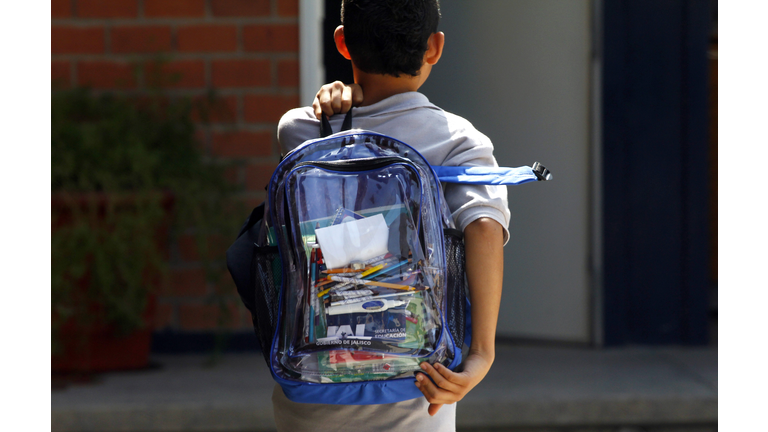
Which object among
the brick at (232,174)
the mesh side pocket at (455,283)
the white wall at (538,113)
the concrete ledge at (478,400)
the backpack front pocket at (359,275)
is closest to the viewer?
the backpack front pocket at (359,275)

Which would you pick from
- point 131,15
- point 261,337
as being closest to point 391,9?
point 261,337

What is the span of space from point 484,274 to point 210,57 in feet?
9.85

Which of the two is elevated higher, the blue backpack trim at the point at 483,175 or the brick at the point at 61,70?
the brick at the point at 61,70

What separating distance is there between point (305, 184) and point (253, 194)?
2774 millimetres

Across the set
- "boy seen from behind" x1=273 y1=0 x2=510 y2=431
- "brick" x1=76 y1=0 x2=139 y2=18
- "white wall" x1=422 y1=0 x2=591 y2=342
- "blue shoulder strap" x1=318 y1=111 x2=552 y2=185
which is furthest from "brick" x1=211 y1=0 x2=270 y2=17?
"blue shoulder strap" x1=318 y1=111 x2=552 y2=185

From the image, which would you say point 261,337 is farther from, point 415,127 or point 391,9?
point 391,9

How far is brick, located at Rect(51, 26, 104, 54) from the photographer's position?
13.0ft

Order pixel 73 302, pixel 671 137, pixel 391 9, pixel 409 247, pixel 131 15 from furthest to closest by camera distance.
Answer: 1. pixel 671 137
2. pixel 131 15
3. pixel 73 302
4. pixel 391 9
5. pixel 409 247

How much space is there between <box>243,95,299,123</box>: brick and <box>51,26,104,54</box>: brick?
0.83 metres

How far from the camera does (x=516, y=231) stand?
4.48 metres

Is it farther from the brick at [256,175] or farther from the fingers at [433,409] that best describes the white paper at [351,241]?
the brick at [256,175]

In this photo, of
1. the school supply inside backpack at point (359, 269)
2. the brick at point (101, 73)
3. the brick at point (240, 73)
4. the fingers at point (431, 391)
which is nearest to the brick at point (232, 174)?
the brick at point (240, 73)

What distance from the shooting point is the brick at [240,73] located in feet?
12.9

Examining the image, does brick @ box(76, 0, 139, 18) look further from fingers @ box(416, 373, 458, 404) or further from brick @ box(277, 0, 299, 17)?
fingers @ box(416, 373, 458, 404)
